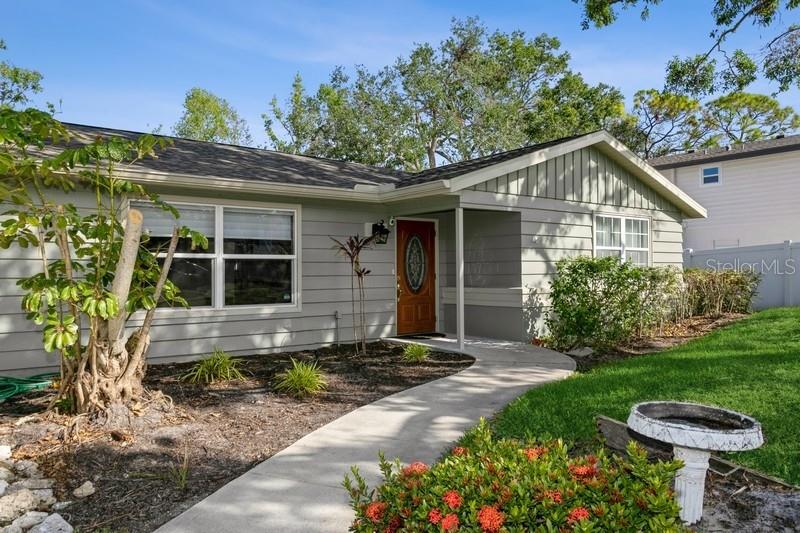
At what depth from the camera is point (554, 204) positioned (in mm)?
9742

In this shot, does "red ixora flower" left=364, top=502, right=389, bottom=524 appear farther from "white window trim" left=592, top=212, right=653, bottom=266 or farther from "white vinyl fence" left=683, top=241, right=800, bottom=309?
"white vinyl fence" left=683, top=241, right=800, bottom=309

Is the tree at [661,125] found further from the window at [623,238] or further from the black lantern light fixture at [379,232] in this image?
the black lantern light fixture at [379,232]

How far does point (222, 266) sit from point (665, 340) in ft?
24.2

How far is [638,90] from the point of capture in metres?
30.9

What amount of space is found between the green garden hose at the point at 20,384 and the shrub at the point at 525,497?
16.9ft

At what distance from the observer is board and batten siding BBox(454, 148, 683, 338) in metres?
9.00

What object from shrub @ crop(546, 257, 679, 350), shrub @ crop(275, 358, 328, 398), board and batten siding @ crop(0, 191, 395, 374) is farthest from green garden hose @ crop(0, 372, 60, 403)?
shrub @ crop(546, 257, 679, 350)

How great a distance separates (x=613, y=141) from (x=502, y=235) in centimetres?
285

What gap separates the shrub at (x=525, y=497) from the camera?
1.77m

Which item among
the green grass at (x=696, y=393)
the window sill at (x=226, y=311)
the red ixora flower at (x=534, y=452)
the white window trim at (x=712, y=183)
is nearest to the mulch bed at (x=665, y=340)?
the green grass at (x=696, y=393)

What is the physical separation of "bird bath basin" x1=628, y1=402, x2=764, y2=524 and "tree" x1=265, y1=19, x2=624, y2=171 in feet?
78.1

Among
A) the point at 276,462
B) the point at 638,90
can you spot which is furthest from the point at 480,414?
the point at 638,90

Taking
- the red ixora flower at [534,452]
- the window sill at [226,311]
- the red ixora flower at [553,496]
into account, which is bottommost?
the red ixora flower at [553,496]

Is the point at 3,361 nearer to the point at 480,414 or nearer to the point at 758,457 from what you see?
the point at 480,414
